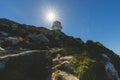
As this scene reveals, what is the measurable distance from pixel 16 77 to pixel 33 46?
11662mm

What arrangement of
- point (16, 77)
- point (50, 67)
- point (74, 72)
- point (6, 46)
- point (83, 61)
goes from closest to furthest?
point (16, 77)
point (74, 72)
point (50, 67)
point (83, 61)
point (6, 46)

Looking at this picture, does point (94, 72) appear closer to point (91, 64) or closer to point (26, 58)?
point (91, 64)

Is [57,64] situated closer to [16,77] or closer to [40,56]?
[40,56]

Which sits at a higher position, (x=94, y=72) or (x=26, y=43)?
(x=26, y=43)

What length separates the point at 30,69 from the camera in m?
17.4

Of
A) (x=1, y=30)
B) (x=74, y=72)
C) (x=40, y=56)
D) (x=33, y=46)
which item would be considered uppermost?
(x=1, y=30)

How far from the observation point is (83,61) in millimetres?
19719

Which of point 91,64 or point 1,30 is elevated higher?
point 1,30

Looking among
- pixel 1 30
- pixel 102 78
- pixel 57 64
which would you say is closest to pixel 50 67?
pixel 57 64

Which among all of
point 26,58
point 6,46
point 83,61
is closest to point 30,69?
point 26,58

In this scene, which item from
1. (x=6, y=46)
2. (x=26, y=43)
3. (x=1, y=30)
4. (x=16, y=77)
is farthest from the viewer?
(x=1, y=30)

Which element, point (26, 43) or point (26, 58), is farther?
point (26, 43)

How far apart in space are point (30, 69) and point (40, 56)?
1.78 metres

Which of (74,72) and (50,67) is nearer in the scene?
(74,72)
